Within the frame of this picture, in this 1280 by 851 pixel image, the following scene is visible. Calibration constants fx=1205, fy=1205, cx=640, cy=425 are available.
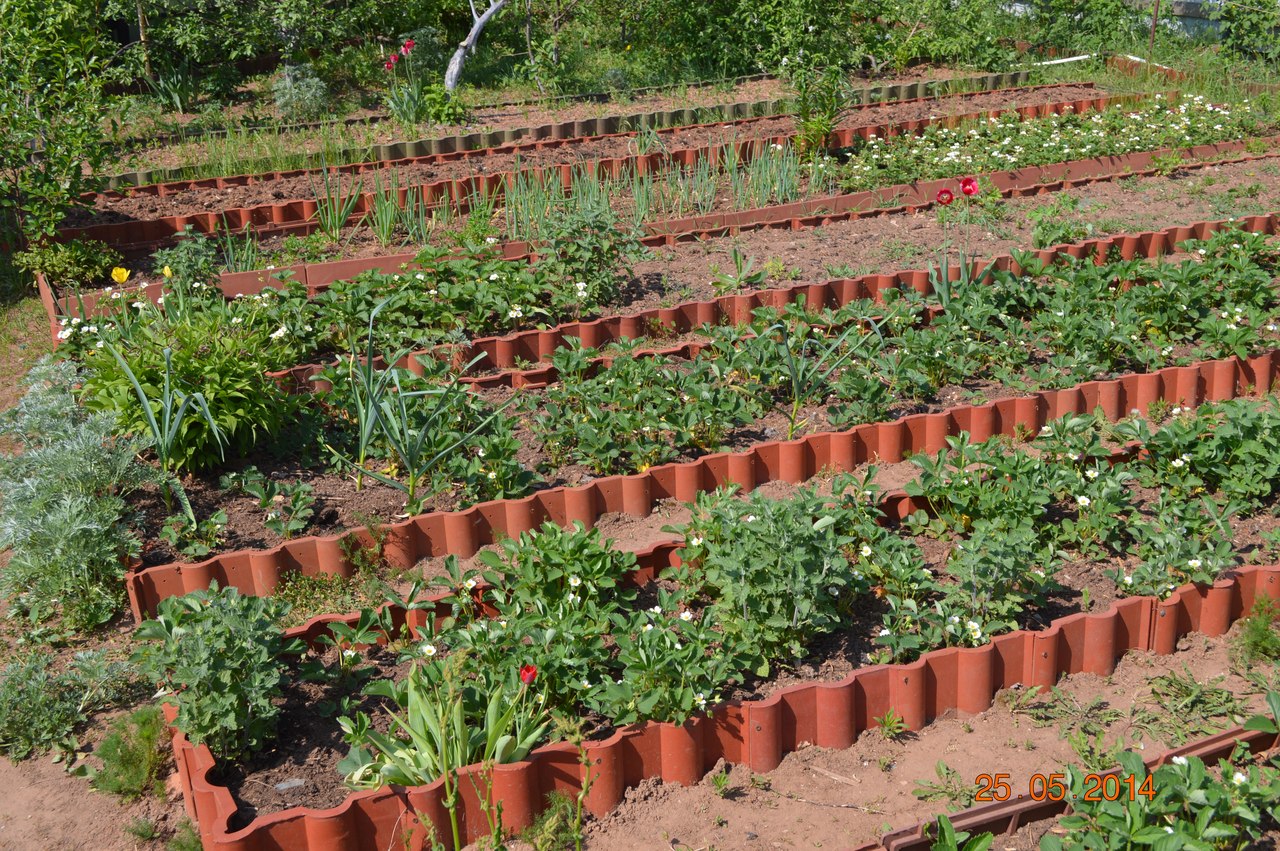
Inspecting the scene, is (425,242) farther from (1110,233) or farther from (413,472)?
(1110,233)

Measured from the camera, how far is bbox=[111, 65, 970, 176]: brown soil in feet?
31.0

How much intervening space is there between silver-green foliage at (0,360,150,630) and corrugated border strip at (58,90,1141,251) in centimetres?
279

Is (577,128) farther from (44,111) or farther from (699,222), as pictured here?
(44,111)

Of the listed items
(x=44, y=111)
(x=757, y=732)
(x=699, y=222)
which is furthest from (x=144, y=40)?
(x=757, y=732)

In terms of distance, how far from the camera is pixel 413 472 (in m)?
4.54

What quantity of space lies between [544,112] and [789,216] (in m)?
3.60

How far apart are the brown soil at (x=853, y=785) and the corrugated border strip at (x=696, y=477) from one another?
1247mm

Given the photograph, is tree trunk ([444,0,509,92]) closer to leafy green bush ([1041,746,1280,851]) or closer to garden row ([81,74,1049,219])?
garden row ([81,74,1049,219])

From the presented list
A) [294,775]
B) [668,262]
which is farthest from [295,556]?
[668,262]

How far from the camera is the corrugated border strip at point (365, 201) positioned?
25.3 feet

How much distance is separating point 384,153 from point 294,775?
21.8ft

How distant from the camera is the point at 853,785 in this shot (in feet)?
11.6

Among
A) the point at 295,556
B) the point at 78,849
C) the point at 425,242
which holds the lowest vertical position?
the point at 78,849

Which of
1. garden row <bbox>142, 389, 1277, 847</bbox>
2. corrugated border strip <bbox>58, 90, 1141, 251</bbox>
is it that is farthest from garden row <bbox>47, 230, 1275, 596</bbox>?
corrugated border strip <bbox>58, 90, 1141, 251</bbox>
